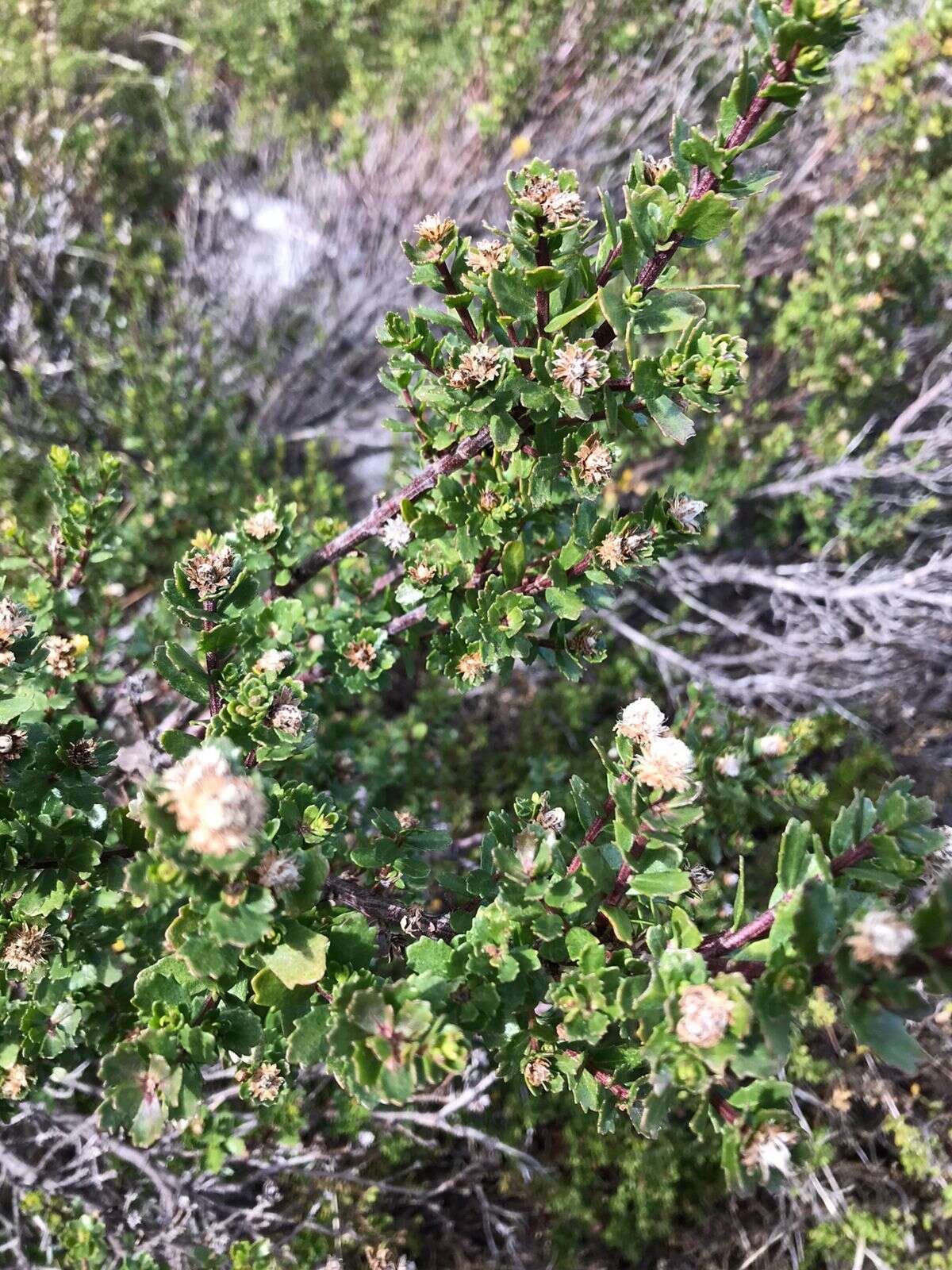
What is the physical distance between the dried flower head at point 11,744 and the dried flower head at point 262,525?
605 millimetres

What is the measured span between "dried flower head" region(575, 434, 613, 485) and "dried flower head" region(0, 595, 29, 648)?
0.97 metres

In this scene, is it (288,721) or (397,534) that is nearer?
(288,721)

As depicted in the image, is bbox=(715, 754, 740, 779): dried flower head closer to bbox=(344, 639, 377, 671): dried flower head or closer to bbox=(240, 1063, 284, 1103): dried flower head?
bbox=(344, 639, 377, 671): dried flower head

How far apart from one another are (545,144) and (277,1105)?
14.9 feet

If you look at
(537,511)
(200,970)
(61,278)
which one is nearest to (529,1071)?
(200,970)

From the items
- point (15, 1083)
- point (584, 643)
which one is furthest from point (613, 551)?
point (15, 1083)

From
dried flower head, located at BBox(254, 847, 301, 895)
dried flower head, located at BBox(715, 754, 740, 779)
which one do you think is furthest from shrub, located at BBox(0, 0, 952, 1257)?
dried flower head, located at BBox(715, 754, 740, 779)

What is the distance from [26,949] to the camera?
1354 mm

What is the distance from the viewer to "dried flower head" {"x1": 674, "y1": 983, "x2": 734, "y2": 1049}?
885 mm

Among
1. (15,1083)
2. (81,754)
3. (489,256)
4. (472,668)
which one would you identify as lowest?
(15,1083)

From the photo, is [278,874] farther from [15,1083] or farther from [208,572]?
[15,1083]

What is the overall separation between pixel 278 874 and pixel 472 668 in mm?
679

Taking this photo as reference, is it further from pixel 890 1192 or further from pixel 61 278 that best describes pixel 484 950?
pixel 61 278

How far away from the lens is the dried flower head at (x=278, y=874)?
997 millimetres
